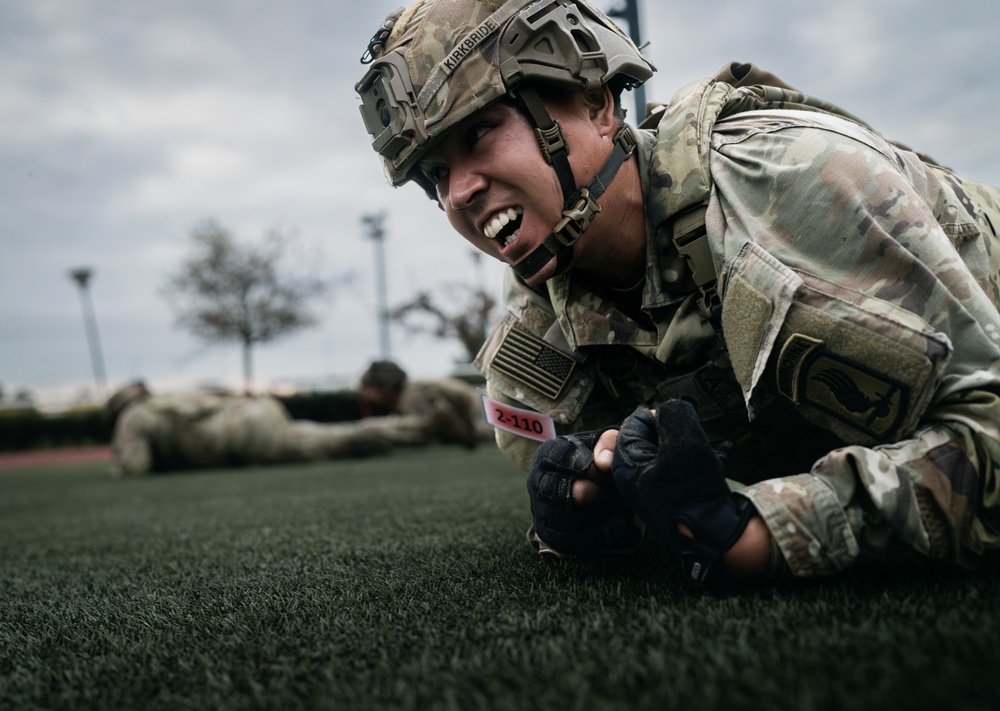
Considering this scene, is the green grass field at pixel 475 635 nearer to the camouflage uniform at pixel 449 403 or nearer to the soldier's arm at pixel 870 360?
the soldier's arm at pixel 870 360

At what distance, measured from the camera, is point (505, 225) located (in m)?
1.74

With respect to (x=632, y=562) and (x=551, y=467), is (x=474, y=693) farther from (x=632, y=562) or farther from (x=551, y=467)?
(x=632, y=562)

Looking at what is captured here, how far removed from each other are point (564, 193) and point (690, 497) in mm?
794

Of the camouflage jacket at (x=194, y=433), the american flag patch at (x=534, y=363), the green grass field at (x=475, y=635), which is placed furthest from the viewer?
the camouflage jacket at (x=194, y=433)

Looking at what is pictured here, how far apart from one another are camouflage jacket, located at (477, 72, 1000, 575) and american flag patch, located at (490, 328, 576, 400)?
0.95 ft

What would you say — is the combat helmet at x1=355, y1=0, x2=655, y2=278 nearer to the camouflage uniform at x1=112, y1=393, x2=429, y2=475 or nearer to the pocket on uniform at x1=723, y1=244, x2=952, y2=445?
the pocket on uniform at x1=723, y1=244, x2=952, y2=445

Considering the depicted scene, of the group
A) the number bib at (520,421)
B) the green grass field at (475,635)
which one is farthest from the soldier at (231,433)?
the number bib at (520,421)

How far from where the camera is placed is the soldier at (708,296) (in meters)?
1.24

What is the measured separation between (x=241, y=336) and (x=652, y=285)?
Answer: 24.3 meters

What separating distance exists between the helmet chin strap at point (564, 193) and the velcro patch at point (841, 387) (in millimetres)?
582

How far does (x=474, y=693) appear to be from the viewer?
97 centimetres

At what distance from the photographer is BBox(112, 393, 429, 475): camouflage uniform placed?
1026cm

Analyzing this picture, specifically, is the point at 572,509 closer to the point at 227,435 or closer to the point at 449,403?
the point at 227,435

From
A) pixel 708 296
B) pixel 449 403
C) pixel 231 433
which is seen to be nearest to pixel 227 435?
pixel 231 433
